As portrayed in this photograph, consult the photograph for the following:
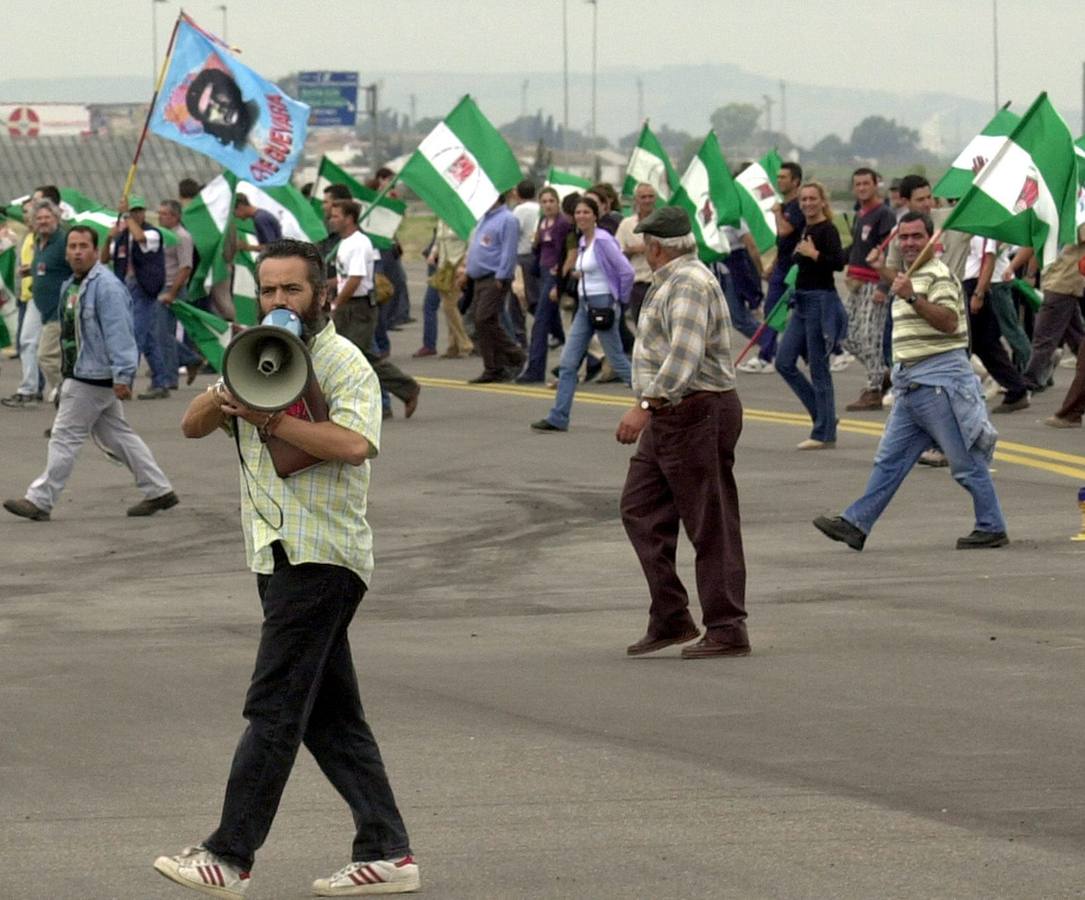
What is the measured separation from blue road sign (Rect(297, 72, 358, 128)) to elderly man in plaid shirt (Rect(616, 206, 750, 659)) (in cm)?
9512

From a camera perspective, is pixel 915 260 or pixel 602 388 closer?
pixel 915 260

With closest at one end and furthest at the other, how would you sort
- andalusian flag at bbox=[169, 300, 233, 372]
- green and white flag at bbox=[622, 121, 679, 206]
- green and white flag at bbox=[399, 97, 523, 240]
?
andalusian flag at bbox=[169, 300, 233, 372]
green and white flag at bbox=[399, 97, 523, 240]
green and white flag at bbox=[622, 121, 679, 206]

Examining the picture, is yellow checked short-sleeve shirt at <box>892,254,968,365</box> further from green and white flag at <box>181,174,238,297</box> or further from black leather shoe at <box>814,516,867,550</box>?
green and white flag at <box>181,174,238,297</box>

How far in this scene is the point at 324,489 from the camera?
546 centimetres

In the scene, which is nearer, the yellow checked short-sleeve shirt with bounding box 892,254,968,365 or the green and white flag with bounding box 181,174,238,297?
the yellow checked short-sleeve shirt with bounding box 892,254,968,365

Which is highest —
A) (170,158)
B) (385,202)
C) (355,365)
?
(355,365)

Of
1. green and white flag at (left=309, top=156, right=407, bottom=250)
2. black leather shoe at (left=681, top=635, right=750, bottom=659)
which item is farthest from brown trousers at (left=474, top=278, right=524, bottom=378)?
black leather shoe at (left=681, top=635, right=750, bottom=659)

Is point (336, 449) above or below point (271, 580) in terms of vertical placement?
above

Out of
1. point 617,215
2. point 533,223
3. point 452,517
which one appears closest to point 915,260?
point 452,517

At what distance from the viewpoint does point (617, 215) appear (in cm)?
2184

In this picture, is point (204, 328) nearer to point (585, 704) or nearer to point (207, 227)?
point (207, 227)

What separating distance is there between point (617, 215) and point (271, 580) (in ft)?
54.4

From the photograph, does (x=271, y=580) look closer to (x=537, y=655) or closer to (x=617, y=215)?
(x=537, y=655)

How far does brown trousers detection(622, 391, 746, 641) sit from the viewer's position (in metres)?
8.66
